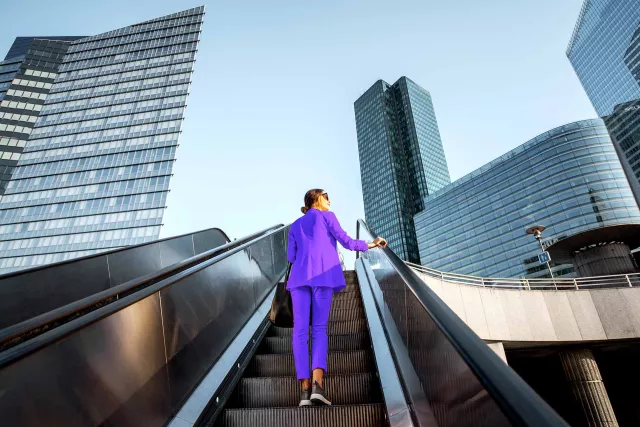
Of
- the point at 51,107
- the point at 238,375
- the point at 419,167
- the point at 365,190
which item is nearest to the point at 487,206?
the point at 419,167

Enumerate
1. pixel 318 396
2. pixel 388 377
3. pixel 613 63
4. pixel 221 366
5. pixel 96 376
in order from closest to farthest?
pixel 96 376 → pixel 318 396 → pixel 388 377 → pixel 221 366 → pixel 613 63

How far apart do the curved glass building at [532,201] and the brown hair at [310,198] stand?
3180 inches

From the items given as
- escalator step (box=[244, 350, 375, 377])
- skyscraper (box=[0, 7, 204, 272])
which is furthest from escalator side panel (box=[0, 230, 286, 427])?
skyscraper (box=[0, 7, 204, 272])

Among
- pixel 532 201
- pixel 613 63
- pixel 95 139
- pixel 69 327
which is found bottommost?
pixel 69 327

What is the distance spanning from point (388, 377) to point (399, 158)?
13973cm

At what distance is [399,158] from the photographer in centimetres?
13750

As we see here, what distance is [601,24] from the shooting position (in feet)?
367

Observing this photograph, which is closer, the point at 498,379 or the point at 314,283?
the point at 498,379

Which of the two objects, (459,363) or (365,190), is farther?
(365,190)

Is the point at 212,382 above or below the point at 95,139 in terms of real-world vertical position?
below

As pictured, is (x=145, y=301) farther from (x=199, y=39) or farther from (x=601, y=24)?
(x=601, y=24)

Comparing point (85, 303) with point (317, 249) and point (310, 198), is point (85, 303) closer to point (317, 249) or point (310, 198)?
point (317, 249)

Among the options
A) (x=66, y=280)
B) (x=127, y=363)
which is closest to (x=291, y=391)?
(x=127, y=363)

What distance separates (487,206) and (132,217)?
256 ft
